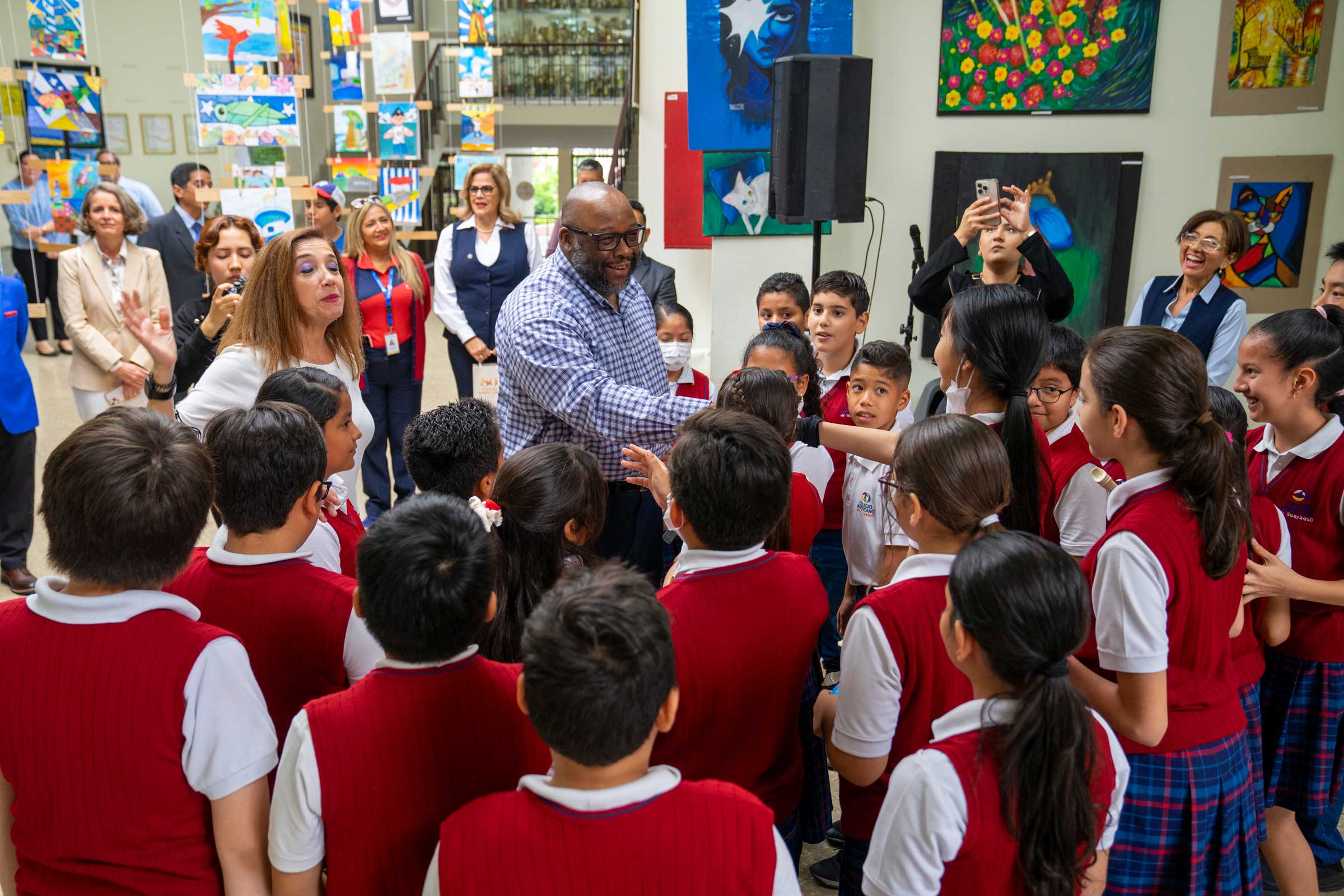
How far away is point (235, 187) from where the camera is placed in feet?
20.4

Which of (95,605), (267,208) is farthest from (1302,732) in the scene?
(267,208)

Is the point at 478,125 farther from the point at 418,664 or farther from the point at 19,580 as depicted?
the point at 418,664

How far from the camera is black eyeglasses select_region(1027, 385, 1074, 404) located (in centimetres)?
276

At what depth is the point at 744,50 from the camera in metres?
5.94

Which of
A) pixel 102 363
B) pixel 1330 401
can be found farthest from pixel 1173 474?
pixel 102 363

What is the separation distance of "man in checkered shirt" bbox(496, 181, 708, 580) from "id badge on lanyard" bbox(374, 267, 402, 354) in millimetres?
2501

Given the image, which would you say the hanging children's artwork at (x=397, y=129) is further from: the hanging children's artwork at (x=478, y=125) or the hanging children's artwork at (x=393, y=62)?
the hanging children's artwork at (x=478, y=125)

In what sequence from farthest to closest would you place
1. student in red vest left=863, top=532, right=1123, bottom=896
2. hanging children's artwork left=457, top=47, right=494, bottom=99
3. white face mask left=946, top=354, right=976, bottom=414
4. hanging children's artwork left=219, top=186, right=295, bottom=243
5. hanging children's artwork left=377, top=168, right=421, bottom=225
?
hanging children's artwork left=457, top=47, right=494, bottom=99, hanging children's artwork left=377, top=168, right=421, bottom=225, hanging children's artwork left=219, top=186, right=295, bottom=243, white face mask left=946, top=354, right=976, bottom=414, student in red vest left=863, top=532, right=1123, bottom=896

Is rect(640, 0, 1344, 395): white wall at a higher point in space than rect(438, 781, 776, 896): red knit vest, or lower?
higher

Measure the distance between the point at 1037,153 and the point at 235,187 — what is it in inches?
200

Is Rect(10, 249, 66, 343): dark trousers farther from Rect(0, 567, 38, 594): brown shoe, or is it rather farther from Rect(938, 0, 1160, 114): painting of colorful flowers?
Rect(938, 0, 1160, 114): painting of colorful flowers

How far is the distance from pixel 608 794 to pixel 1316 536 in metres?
1.92

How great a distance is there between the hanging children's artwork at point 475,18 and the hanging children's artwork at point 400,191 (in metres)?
1.35

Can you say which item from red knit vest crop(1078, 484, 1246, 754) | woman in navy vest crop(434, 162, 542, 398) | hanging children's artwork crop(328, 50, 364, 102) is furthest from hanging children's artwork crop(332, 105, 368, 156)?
red knit vest crop(1078, 484, 1246, 754)
